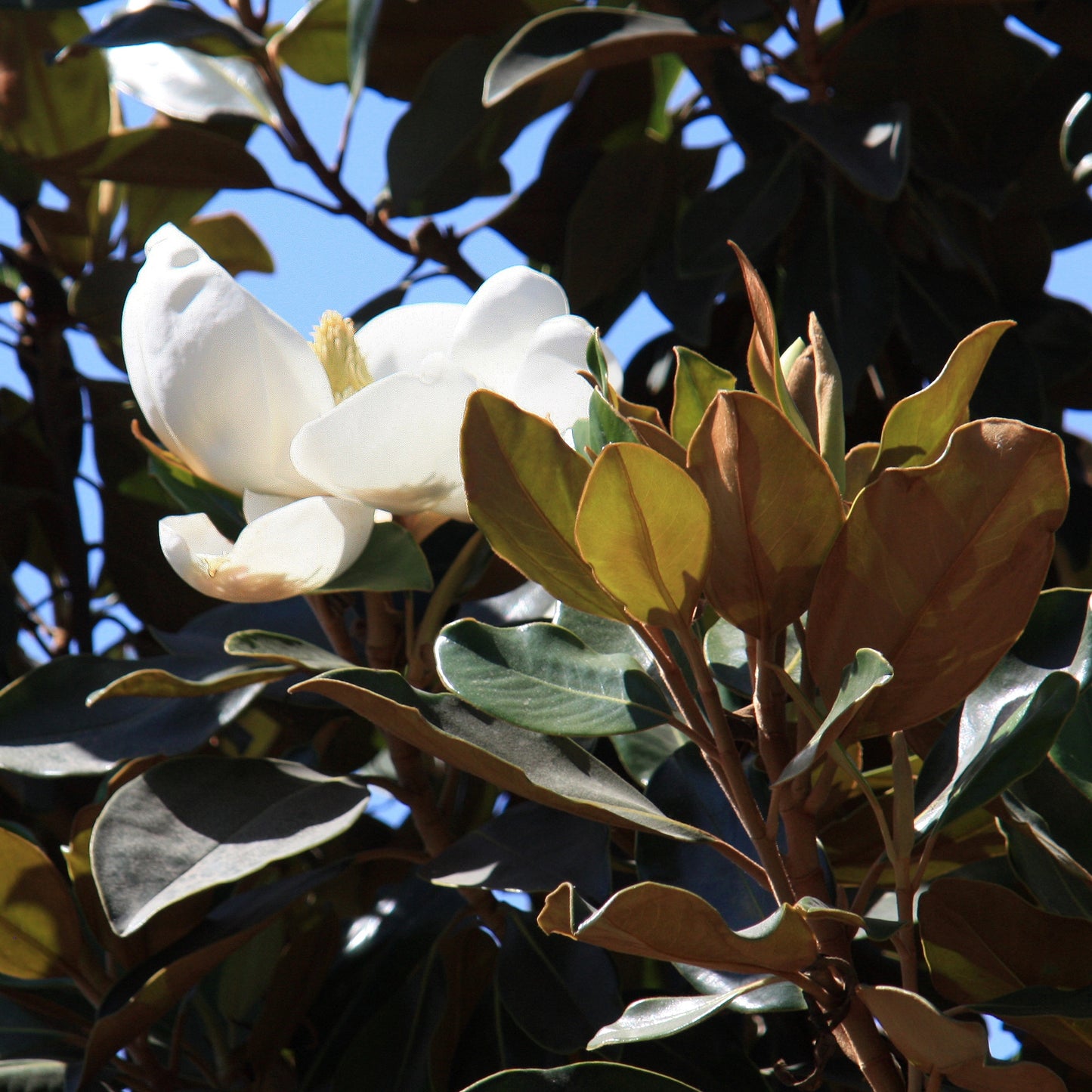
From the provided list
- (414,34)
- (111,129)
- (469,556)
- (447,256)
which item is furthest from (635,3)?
(469,556)

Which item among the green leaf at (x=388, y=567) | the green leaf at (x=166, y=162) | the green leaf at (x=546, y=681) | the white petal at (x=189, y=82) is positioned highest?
Answer: the white petal at (x=189, y=82)

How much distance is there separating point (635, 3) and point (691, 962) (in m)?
1.26

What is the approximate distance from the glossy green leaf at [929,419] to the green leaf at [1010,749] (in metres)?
0.12

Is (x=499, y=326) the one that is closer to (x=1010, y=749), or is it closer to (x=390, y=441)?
(x=390, y=441)

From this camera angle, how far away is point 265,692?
0.93 m

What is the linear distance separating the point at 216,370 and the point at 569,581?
0.78ft

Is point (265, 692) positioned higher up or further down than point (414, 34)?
further down

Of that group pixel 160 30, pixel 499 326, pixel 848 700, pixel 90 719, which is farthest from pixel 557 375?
pixel 160 30

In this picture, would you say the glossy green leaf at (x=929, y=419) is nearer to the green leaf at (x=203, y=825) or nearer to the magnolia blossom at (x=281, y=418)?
the magnolia blossom at (x=281, y=418)

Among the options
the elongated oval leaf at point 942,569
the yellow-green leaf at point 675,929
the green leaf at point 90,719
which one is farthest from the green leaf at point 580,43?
the yellow-green leaf at point 675,929

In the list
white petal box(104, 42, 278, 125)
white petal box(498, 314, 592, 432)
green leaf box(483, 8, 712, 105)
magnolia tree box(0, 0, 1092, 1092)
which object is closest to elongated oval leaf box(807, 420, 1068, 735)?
magnolia tree box(0, 0, 1092, 1092)

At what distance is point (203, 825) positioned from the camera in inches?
29.2

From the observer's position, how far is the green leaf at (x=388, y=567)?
70 centimetres

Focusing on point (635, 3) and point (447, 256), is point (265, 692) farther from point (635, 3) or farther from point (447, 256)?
point (635, 3)
